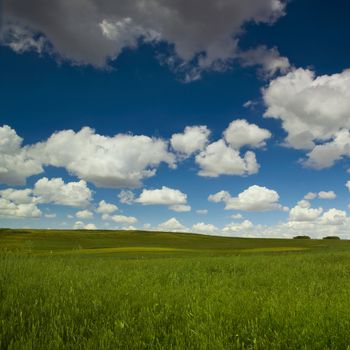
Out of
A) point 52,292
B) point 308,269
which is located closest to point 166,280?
point 52,292

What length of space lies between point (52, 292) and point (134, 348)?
3.34 metres

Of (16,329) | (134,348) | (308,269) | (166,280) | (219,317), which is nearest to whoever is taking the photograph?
(134,348)

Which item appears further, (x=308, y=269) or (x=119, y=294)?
(x=308, y=269)

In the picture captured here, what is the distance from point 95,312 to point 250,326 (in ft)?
8.73

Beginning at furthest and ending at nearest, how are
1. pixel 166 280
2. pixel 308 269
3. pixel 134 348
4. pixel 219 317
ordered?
pixel 308 269 → pixel 166 280 → pixel 219 317 → pixel 134 348

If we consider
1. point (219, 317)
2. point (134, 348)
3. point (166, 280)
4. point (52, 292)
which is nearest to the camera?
point (134, 348)

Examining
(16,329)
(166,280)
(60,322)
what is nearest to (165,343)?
(60,322)

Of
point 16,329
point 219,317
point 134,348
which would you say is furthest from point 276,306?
point 16,329

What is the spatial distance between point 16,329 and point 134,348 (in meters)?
1.90

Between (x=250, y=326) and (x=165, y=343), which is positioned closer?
(x=165, y=343)

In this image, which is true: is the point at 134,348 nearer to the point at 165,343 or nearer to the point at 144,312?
the point at 165,343

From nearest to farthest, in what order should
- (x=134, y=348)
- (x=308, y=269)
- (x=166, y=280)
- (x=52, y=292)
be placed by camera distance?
(x=134, y=348)
(x=52, y=292)
(x=166, y=280)
(x=308, y=269)

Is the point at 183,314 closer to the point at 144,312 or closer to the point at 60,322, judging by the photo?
the point at 144,312

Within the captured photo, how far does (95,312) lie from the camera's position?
6.46 m
